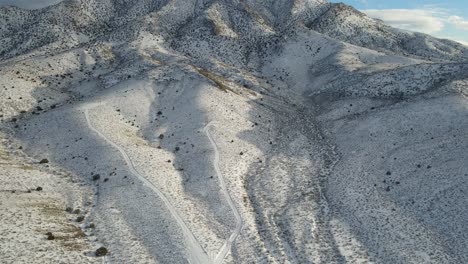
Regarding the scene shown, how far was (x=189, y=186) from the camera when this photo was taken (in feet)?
174

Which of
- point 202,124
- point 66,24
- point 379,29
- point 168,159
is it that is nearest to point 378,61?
point 379,29

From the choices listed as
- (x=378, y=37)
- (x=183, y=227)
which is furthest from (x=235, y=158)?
(x=378, y=37)

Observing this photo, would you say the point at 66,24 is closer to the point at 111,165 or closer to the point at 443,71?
the point at 111,165

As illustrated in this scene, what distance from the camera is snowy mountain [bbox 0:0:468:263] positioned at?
39.2 metres

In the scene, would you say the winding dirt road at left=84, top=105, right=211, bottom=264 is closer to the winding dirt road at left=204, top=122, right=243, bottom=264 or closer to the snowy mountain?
the snowy mountain

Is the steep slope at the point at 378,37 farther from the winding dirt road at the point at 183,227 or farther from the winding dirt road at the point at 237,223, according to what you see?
the winding dirt road at the point at 183,227

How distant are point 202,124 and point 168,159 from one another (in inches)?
504

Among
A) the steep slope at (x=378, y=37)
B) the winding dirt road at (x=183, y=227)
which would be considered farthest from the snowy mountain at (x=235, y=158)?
the steep slope at (x=378, y=37)

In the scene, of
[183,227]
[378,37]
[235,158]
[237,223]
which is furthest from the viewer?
[378,37]

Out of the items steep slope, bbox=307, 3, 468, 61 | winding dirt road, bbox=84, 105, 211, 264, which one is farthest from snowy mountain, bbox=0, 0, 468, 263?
steep slope, bbox=307, 3, 468, 61

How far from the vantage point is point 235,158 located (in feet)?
203

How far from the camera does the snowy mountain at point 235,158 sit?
39156 millimetres

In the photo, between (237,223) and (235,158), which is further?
(235,158)

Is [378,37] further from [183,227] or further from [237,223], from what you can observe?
[183,227]
